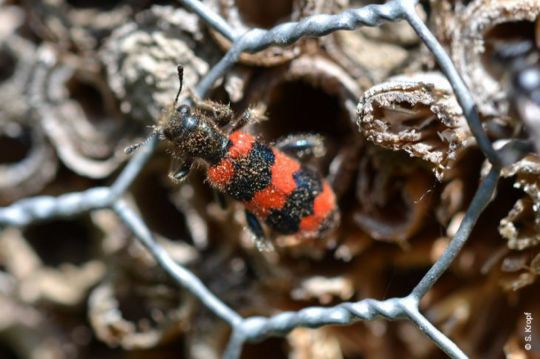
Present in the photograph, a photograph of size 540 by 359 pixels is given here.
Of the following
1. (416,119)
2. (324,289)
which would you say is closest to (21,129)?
(324,289)

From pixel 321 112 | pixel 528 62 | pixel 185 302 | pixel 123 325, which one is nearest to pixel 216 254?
pixel 185 302

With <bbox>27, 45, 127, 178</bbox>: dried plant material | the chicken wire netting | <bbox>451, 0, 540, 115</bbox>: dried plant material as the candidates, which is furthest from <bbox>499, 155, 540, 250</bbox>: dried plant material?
<bbox>27, 45, 127, 178</bbox>: dried plant material

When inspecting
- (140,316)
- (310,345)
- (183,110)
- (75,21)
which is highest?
(75,21)

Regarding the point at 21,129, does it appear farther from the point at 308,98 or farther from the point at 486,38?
the point at 486,38

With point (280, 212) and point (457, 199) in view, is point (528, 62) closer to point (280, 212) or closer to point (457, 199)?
point (457, 199)

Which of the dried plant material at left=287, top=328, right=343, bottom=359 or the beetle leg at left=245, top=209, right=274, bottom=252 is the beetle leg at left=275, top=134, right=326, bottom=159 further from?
the dried plant material at left=287, top=328, right=343, bottom=359

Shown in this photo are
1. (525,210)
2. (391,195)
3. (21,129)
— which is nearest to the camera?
(525,210)

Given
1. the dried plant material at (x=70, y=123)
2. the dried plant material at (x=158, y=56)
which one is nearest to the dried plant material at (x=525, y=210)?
the dried plant material at (x=158, y=56)
